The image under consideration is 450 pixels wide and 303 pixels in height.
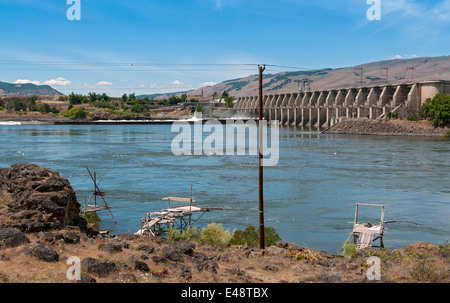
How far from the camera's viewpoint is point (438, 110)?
87.8m

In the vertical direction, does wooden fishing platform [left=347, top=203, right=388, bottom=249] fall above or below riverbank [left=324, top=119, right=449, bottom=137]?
below

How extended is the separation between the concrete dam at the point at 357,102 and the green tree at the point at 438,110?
4176 millimetres

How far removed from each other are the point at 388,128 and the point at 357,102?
858 inches

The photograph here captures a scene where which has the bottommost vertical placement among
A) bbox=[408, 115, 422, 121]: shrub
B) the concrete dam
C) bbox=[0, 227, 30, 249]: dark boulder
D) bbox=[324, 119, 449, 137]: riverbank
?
bbox=[0, 227, 30, 249]: dark boulder

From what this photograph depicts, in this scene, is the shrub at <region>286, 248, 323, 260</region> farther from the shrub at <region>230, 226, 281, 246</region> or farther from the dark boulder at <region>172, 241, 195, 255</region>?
the dark boulder at <region>172, 241, 195, 255</region>

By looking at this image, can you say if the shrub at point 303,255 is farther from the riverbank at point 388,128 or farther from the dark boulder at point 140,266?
the riverbank at point 388,128

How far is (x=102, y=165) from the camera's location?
168 feet

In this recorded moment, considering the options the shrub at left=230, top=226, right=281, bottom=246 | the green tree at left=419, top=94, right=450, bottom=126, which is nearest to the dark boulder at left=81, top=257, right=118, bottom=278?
the shrub at left=230, top=226, right=281, bottom=246

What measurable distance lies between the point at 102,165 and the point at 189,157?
41.4 feet

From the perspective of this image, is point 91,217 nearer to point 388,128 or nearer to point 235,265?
point 235,265

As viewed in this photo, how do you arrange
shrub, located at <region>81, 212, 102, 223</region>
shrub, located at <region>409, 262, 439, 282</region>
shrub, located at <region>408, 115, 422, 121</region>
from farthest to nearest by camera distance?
1. shrub, located at <region>408, 115, 422, 121</region>
2. shrub, located at <region>81, 212, 102, 223</region>
3. shrub, located at <region>409, 262, 439, 282</region>

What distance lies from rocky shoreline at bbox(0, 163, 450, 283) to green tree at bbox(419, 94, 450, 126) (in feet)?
249

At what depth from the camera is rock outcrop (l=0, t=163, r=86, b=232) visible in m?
17.2
